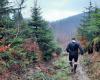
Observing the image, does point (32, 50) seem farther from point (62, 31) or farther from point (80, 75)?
point (62, 31)

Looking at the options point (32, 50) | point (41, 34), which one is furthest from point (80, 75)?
point (41, 34)

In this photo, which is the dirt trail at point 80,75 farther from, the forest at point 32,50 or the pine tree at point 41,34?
the pine tree at point 41,34

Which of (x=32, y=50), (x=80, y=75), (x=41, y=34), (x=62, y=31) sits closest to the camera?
(x=80, y=75)

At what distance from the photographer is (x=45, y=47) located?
2702 centimetres

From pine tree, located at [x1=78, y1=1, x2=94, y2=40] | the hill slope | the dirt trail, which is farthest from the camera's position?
the hill slope

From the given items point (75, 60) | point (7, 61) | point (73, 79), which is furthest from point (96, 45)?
point (7, 61)

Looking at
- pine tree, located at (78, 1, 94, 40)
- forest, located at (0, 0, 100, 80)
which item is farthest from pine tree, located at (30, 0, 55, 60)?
pine tree, located at (78, 1, 94, 40)

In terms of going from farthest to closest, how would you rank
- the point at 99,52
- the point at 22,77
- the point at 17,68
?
1. the point at 99,52
2. the point at 17,68
3. the point at 22,77

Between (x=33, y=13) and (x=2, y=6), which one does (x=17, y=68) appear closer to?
(x=2, y=6)

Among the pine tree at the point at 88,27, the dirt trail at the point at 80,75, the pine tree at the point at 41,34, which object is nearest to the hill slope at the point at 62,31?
the pine tree at the point at 88,27

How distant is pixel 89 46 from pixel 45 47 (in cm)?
407

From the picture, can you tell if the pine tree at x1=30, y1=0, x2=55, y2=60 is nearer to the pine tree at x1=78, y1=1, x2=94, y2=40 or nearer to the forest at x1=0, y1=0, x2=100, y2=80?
the forest at x1=0, y1=0, x2=100, y2=80

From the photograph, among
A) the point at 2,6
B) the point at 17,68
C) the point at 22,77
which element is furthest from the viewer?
the point at 2,6

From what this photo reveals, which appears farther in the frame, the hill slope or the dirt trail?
the hill slope
